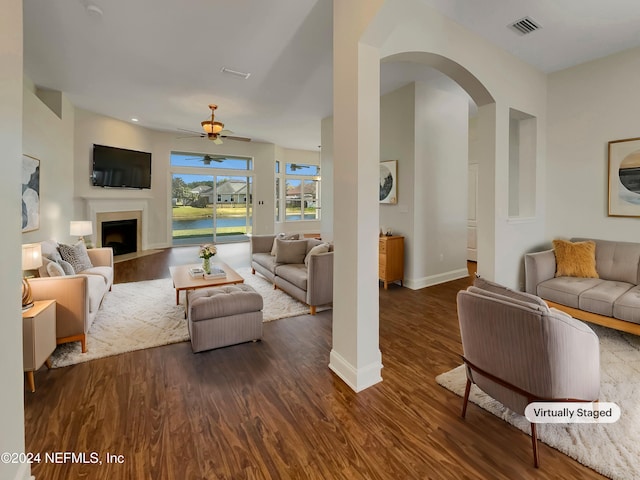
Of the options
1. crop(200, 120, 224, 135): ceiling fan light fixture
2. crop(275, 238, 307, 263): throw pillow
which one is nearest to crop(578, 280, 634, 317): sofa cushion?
crop(275, 238, 307, 263): throw pillow

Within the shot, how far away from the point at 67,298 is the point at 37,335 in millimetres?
561

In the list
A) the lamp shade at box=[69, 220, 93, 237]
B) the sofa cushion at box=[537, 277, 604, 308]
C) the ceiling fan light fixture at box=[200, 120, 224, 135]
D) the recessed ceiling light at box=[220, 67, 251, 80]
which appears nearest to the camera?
the sofa cushion at box=[537, 277, 604, 308]

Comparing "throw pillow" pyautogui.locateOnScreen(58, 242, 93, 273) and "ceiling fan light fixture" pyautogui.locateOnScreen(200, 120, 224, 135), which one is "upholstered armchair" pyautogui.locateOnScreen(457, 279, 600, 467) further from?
"ceiling fan light fixture" pyautogui.locateOnScreen(200, 120, 224, 135)

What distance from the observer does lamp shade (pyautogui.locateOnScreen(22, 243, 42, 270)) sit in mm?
2854

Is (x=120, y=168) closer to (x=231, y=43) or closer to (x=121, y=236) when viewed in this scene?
(x=121, y=236)

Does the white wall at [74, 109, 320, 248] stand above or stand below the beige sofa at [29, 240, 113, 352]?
above

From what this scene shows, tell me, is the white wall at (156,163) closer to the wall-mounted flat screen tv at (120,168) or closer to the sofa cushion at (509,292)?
the wall-mounted flat screen tv at (120,168)

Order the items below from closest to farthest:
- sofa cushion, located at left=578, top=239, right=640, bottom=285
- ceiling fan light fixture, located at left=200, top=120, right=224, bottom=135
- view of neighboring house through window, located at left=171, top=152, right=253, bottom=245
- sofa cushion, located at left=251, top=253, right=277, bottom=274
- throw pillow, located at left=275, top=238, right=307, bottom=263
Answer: sofa cushion, located at left=578, top=239, right=640, bottom=285 → throw pillow, located at left=275, top=238, right=307, bottom=263 → sofa cushion, located at left=251, top=253, right=277, bottom=274 → ceiling fan light fixture, located at left=200, top=120, right=224, bottom=135 → view of neighboring house through window, located at left=171, top=152, right=253, bottom=245

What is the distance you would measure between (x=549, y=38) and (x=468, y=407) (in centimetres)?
401

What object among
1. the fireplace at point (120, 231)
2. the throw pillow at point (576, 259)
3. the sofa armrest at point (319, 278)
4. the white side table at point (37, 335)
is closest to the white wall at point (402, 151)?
the sofa armrest at point (319, 278)

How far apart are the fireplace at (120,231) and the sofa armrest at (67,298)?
5.38 m

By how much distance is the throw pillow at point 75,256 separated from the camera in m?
4.19

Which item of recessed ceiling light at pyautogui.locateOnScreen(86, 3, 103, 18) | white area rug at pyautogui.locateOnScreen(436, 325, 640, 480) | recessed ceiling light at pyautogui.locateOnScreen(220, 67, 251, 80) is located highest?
recessed ceiling light at pyautogui.locateOnScreen(220, 67, 251, 80)

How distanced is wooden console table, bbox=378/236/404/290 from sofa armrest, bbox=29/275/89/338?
12.7 ft
